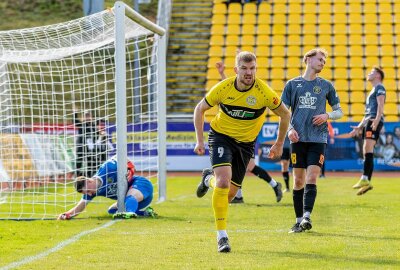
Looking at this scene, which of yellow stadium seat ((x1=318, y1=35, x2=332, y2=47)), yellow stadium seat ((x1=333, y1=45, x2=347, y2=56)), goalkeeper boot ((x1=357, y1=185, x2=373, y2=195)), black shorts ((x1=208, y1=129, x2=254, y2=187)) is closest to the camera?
black shorts ((x1=208, y1=129, x2=254, y2=187))

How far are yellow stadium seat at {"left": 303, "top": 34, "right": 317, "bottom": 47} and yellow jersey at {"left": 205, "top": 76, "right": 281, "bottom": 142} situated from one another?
22683mm

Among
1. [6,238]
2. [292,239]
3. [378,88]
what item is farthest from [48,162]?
[292,239]

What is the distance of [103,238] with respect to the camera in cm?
988

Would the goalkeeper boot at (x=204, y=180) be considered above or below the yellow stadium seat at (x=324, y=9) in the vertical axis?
below

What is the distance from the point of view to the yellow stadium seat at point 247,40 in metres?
31.6

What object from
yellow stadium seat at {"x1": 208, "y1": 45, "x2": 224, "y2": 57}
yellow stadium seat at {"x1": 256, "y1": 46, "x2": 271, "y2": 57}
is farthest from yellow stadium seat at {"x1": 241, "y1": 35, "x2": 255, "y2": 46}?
yellow stadium seat at {"x1": 208, "y1": 45, "x2": 224, "y2": 57}

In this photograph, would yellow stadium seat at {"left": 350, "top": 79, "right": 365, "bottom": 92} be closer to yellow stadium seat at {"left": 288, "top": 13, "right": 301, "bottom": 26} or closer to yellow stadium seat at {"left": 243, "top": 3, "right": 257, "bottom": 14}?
yellow stadium seat at {"left": 288, "top": 13, "right": 301, "bottom": 26}

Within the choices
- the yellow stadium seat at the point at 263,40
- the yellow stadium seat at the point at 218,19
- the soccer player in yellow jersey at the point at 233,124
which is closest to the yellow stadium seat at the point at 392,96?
the yellow stadium seat at the point at 263,40

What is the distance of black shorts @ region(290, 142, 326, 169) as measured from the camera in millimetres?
10486

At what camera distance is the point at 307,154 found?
10570mm

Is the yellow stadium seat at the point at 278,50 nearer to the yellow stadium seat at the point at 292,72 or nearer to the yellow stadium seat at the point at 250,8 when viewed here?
the yellow stadium seat at the point at 292,72

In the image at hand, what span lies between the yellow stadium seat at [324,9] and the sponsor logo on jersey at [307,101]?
2252cm

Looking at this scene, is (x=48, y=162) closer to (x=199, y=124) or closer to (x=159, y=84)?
(x=159, y=84)

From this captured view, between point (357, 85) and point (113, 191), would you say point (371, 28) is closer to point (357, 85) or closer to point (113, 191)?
point (357, 85)
